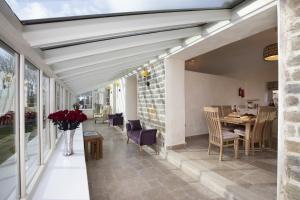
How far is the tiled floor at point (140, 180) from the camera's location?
264 centimetres

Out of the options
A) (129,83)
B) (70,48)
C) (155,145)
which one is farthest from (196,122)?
(70,48)

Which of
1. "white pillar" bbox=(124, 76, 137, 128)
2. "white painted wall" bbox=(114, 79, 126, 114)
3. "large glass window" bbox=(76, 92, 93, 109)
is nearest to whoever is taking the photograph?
"white pillar" bbox=(124, 76, 137, 128)

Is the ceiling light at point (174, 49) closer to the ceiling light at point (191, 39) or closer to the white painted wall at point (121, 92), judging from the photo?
the ceiling light at point (191, 39)

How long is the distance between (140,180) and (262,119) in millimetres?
2738

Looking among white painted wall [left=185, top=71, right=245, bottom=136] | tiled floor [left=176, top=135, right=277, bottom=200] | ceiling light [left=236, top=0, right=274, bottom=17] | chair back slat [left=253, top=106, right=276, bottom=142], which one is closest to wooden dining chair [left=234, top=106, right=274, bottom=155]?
chair back slat [left=253, top=106, right=276, bottom=142]

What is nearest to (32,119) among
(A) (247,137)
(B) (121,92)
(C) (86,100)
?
(A) (247,137)

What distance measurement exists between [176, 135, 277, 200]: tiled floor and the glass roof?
90.4 inches

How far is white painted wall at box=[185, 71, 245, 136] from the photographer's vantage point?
5746 mm

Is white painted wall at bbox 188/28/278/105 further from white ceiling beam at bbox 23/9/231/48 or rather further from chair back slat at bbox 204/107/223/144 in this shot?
white ceiling beam at bbox 23/9/231/48

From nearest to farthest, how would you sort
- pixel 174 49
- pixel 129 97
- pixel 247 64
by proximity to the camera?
pixel 174 49
pixel 247 64
pixel 129 97

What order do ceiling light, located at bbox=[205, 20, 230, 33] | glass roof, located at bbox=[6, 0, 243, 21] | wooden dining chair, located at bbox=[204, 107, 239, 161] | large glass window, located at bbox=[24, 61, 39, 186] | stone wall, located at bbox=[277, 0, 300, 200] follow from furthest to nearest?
wooden dining chair, located at bbox=[204, 107, 239, 161]
ceiling light, located at bbox=[205, 20, 230, 33]
large glass window, located at bbox=[24, 61, 39, 186]
stone wall, located at bbox=[277, 0, 300, 200]
glass roof, located at bbox=[6, 0, 243, 21]

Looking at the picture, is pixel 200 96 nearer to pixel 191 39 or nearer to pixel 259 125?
pixel 259 125

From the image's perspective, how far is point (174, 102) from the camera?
4.35 m

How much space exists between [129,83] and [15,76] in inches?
252
